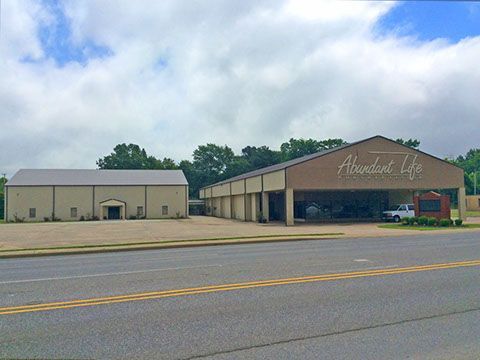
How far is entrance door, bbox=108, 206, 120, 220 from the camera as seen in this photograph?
6169 centimetres

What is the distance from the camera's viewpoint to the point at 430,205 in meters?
33.5

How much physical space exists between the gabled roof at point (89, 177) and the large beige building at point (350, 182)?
2070 centimetres

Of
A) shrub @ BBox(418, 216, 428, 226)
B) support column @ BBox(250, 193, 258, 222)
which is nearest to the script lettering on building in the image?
shrub @ BBox(418, 216, 428, 226)

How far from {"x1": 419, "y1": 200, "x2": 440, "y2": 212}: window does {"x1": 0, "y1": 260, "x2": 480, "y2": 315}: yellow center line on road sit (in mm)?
23442

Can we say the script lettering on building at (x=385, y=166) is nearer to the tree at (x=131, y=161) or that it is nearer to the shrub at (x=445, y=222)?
the shrub at (x=445, y=222)

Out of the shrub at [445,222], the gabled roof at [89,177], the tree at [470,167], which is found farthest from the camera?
the tree at [470,167]

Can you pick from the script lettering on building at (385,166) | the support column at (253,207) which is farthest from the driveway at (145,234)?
the support column at (253,207)

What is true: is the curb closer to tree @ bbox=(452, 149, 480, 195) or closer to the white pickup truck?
the white pickup truck

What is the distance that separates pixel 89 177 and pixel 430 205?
46983mm

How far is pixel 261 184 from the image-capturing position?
43.1 meters

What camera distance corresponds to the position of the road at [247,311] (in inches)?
204

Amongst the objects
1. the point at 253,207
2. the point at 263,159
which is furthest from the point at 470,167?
the point at 253,207

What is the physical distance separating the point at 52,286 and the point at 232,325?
4.91 meters

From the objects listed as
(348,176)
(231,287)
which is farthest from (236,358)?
(348,176)
